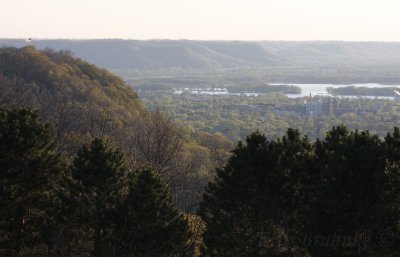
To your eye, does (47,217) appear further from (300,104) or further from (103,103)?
(300,104)

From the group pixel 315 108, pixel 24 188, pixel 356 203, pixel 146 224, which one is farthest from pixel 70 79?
pixel 315 108

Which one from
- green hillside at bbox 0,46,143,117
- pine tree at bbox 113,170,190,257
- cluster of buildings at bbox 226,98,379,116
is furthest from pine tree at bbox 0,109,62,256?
cluster of buildings at bbox 226,98,379,116

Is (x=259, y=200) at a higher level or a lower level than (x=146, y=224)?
higher

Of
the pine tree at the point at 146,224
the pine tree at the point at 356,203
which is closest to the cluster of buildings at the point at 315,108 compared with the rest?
the pine tree at the point at 356,203

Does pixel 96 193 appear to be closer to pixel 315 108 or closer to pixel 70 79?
pixel 70 79

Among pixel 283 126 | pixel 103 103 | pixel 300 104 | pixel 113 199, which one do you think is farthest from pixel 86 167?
pixel 300 104

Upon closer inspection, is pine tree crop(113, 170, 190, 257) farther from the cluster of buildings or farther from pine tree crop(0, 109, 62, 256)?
the cluster of buildings
